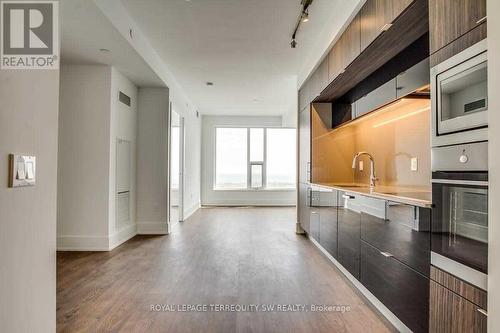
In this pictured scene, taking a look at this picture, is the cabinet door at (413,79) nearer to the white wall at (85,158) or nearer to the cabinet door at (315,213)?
the cabinet door at (315,213)

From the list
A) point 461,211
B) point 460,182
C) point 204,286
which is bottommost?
point 204,286

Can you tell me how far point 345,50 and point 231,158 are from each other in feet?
21.5

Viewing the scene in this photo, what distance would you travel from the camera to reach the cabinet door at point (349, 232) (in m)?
2.62

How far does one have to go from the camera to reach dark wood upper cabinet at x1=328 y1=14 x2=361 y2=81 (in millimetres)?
2648

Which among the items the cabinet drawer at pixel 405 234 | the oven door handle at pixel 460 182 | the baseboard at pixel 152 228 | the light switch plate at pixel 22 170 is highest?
the light switch plate at pixel 22 170

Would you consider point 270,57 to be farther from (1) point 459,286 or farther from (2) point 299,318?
(1) point 459,286

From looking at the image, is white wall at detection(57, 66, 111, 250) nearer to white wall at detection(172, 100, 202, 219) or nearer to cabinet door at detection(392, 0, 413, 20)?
white wall at detection(172, 100, 202, 219)

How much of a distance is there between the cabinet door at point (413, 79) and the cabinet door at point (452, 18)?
1.56 ft

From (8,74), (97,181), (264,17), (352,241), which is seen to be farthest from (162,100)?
(8,74)

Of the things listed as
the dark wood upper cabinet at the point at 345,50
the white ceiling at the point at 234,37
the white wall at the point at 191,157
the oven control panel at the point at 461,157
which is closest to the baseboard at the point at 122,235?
the white wall at the point at 191,157

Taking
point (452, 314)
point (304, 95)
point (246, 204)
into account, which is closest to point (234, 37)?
point (304, 95)

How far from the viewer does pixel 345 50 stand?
2934 mm

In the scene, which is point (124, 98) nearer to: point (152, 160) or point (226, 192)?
point (152, 160)

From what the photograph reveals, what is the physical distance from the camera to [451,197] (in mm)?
1440
